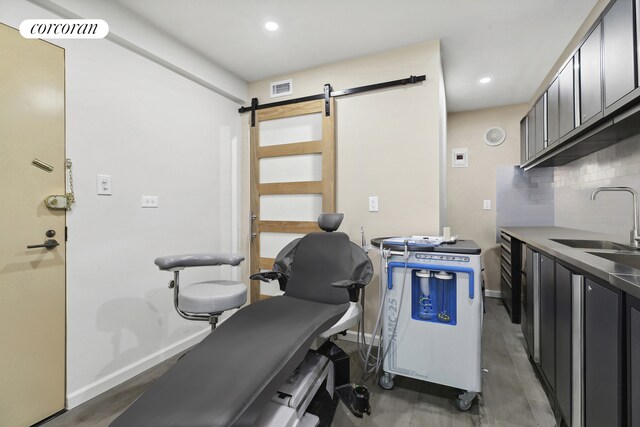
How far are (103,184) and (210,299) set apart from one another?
1121 mm

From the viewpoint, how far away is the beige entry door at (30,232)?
4.87 feet

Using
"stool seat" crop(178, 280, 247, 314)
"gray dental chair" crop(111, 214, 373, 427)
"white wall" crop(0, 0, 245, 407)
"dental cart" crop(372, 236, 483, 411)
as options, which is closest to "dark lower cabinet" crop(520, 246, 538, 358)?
"dental cart" crop(372, 236, 483, 411)

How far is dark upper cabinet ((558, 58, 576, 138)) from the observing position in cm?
211

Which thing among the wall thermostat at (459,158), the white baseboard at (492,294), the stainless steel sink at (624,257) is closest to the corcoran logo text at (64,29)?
the stainless steel sink at (624,257)

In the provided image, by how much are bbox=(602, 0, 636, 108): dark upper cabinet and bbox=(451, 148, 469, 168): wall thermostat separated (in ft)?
8.06

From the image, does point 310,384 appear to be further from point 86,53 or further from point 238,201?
point 86,53

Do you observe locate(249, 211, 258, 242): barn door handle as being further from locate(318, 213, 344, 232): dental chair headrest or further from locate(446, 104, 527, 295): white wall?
locate(446, 104, 527, 295): white wall

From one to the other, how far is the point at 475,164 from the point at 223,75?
3.50 m

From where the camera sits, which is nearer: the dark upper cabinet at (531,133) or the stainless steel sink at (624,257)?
the stainless steel sink at (624,257)

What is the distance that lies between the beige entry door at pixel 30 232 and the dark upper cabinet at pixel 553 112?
12.1 ft

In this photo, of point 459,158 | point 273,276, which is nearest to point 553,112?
point 459,158

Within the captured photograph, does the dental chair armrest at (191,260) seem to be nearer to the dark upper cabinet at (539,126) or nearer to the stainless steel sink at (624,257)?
the stainless steel sink at (624,257)

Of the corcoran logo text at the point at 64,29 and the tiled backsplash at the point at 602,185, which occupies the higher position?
the corcoran logo text at the point at 64,29

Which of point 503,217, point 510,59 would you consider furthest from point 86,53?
point 503,217
